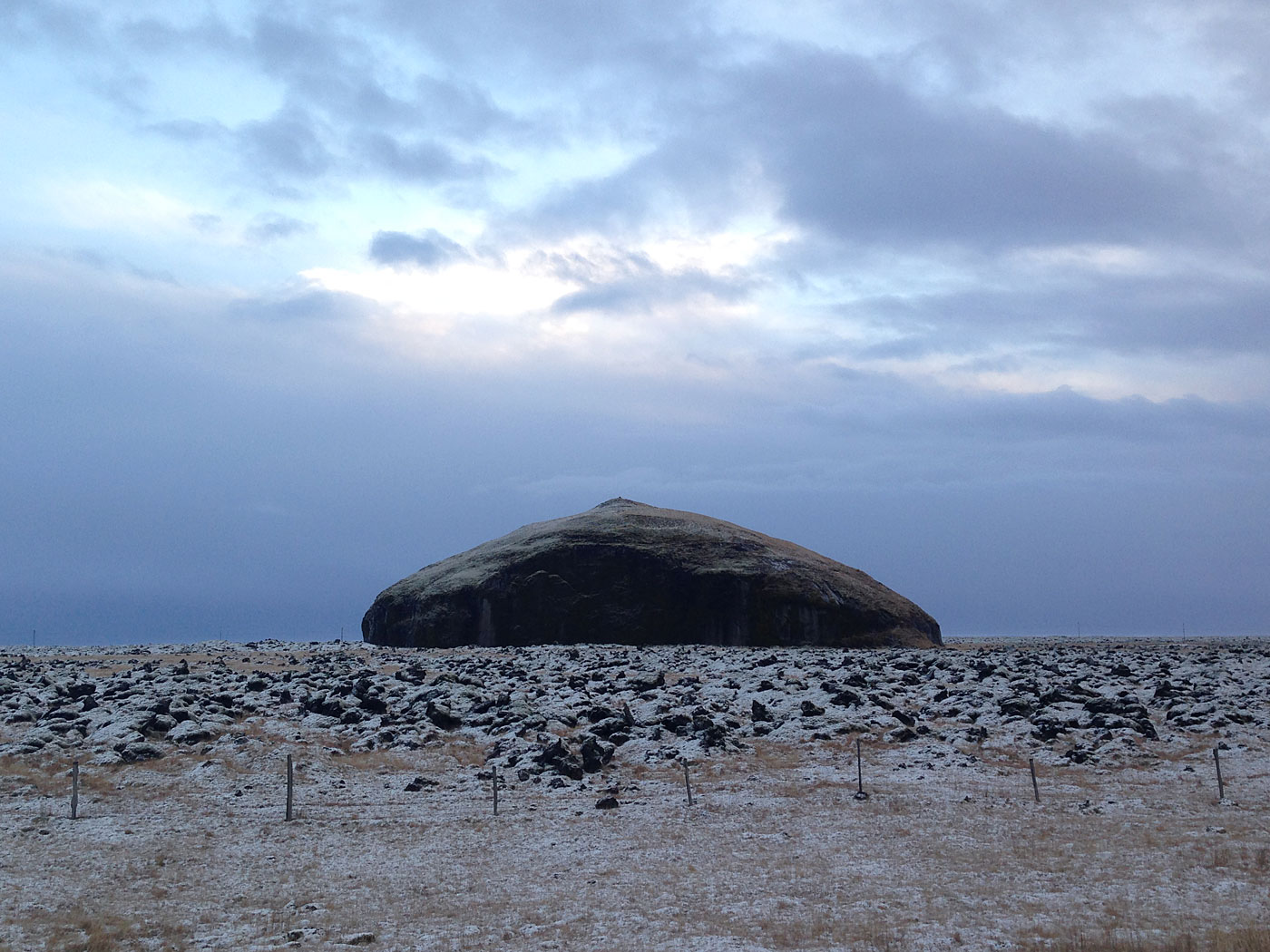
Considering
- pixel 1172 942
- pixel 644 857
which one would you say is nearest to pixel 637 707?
pixel 644 857

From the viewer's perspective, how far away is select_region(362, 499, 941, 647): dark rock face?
6556 cm

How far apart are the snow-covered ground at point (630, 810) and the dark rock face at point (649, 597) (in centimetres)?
2231

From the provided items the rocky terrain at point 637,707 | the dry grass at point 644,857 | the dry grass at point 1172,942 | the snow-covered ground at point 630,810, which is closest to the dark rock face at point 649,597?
the rocky terrain at point 637,707

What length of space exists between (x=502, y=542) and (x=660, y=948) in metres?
62.1

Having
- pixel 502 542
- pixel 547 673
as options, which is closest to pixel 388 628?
pixel 502 542

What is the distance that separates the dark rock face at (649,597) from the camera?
65.6 m

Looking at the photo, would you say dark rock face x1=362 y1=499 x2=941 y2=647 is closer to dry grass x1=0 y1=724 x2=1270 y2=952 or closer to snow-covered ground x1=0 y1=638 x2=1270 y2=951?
snow-covered ground x1=0 y1=638 x2=1270 y2=951

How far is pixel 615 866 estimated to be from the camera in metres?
20.3

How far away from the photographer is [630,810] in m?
24.6

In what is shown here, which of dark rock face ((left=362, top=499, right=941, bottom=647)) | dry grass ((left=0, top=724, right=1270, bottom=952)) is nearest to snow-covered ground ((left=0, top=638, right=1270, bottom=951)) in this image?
dry grass ((left=0, top=724, right=1270, bottom=952))

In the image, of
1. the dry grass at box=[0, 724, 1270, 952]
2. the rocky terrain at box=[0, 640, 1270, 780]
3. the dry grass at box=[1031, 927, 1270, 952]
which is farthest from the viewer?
the rocky terrain at box=[0, 640, 1270, 780]

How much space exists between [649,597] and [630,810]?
141 ft

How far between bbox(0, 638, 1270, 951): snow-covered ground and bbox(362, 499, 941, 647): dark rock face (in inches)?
878

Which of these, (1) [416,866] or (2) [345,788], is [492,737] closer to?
(2) [345,788]
